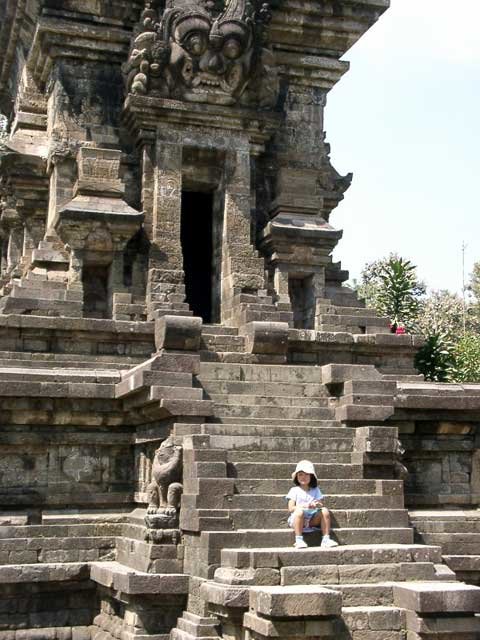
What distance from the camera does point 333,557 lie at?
9.41 meters

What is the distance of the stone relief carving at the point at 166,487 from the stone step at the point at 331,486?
63 cm

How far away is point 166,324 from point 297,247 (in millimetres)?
3664

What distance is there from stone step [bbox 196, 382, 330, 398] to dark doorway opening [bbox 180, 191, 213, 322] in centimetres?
483

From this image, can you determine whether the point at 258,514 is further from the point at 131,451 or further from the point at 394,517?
the point at 131,451

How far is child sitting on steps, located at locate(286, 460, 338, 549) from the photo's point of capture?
9.68m

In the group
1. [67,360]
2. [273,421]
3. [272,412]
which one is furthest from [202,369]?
[67,360]

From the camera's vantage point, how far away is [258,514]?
32.6 ft

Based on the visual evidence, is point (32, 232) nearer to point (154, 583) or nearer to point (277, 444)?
point (277, 444)

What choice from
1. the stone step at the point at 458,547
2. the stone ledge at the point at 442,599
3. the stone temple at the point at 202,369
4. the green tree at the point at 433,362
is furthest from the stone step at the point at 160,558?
the green tree at the point at 433,362

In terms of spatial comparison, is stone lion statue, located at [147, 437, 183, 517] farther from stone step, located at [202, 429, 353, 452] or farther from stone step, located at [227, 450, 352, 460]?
stone step, located at [227, 450, 352, 460]

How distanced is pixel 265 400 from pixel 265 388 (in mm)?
216

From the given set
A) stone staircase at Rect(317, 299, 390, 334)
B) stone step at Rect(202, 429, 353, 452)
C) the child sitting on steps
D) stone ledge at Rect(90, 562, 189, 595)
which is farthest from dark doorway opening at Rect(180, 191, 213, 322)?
stone ledge at Rect(90, 562, 189, 595)

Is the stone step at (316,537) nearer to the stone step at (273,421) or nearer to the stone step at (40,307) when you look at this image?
the stone step at (273,421)

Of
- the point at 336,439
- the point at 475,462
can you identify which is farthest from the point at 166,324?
the point at 475,462
